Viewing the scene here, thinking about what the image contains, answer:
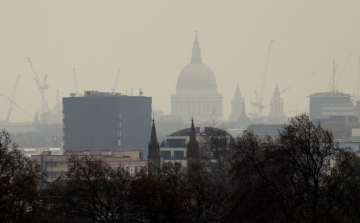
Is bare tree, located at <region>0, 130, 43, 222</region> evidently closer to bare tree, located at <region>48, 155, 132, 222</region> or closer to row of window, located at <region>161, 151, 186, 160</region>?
bare tree, located at <region>48, 155, 132, 222</region>

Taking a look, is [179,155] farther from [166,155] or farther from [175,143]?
[175,143]

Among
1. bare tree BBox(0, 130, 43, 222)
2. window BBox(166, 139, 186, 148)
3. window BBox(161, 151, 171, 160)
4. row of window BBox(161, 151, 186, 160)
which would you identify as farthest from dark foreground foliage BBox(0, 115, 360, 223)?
window BBox(166, 139, 186, 148)

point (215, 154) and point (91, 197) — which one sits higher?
point (215, 154)

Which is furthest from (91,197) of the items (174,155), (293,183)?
(174,155)

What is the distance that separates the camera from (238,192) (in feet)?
269

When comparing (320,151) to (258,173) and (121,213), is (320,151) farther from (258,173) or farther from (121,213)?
(121,213)

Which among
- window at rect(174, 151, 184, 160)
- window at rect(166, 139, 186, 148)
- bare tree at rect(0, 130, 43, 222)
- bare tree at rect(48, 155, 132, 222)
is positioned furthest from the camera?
window at rect(166, 139, 186, 148)

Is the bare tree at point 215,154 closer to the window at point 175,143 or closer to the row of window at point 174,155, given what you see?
the row of window at point 174,155

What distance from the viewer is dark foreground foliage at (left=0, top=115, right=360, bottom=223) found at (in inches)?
3059

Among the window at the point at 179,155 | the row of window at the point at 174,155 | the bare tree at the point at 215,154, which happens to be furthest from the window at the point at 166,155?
the bare tree at the point at 215,154

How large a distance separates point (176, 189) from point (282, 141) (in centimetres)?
749

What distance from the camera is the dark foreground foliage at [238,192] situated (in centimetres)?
7769

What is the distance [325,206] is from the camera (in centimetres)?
7969

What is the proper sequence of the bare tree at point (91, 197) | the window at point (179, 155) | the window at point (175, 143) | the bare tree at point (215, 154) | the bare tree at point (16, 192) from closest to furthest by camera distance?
the bare tree at point (16, 192), the bare tree at point (91, 197), the bare tree at point (215, 154), the window at point (179, 155), the window at point (175, 143)
